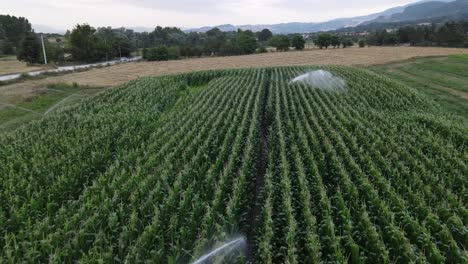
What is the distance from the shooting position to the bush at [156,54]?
6638 cm

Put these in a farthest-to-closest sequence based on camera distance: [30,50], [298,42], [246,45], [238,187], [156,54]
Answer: [298,42]
[246,45]
[156,54]
[30,50]
[238,187]

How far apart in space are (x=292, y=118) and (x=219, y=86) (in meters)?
11.4

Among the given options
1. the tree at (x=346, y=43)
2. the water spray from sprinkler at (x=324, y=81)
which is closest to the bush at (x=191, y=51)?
the tree at (x=346, y=43)

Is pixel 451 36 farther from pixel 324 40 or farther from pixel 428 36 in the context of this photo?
pixel 324 40

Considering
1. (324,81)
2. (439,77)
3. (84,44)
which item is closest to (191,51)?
(84,44)

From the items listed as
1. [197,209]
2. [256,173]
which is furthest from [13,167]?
[256,173]

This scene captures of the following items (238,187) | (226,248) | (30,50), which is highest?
(30,50)

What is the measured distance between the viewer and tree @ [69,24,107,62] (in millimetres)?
62281

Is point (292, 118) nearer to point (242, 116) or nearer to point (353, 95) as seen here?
point (242, 116)

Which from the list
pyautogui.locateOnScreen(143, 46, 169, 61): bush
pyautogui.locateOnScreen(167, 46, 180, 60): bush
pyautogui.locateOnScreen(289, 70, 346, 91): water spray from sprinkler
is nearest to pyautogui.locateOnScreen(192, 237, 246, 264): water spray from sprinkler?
pyautogui.locateOnScreen(289, 70, 346, 91): water spray from sprinkler

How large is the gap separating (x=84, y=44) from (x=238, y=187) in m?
62.4

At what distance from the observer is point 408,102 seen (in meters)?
20.5

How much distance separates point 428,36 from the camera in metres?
72.5

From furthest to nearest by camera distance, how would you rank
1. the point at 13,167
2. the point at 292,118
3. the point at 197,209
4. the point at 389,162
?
the point at 292,118 < the point at 13,167 < the point at 389,162 < the point at 197,209
